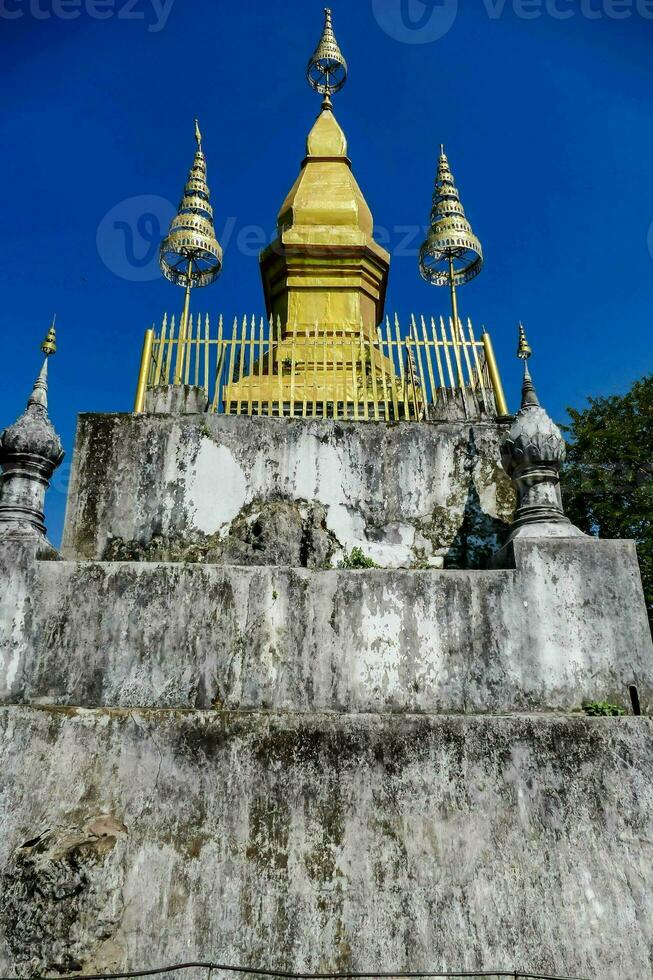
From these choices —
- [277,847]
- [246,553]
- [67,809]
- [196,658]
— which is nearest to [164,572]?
[196,658]

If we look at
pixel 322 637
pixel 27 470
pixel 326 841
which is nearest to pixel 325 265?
pixel 27 470

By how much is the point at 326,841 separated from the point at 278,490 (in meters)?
2.93

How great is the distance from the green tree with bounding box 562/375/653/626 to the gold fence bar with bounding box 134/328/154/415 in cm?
900

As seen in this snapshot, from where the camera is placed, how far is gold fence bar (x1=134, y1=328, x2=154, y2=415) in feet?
24.1

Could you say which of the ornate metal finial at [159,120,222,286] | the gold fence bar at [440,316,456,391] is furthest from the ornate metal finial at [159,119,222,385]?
the gold fence bar at [440,316,456,391]

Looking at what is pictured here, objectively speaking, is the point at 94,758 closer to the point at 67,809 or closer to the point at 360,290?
the point at 67,809

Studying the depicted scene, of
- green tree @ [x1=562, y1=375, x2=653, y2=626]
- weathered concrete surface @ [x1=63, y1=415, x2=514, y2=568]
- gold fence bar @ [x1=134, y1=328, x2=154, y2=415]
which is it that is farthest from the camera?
green tree @ [x1=562, y1=375, x2=653, y2=626]

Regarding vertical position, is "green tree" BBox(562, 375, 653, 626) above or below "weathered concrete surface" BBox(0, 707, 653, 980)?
above

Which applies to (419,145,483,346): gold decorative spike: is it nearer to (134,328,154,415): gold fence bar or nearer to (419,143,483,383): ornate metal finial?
(419,143,483,383): ornate metal finial

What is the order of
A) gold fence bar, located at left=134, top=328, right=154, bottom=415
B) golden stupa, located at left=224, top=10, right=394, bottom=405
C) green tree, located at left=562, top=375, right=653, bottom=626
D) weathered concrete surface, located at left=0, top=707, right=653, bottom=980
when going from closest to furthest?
weathered concrete surface, located at left=0, top=707, right=653, bottom=980 < gold fence bar, located at left=134, top=328, right=154, bottom=415 < golden stupa, located at left=224, top=10, right=394, bottom=405 < green tree, located at left=562, top=375, right=653, bottom=626

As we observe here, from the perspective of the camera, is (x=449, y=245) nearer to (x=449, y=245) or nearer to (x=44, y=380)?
(x=449, y=245)

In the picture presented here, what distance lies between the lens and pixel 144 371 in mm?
7574

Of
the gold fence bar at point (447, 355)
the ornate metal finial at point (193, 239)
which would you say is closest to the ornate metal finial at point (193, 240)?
the ornate metal finial at point (193, 239)

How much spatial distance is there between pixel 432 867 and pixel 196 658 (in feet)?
6.12
